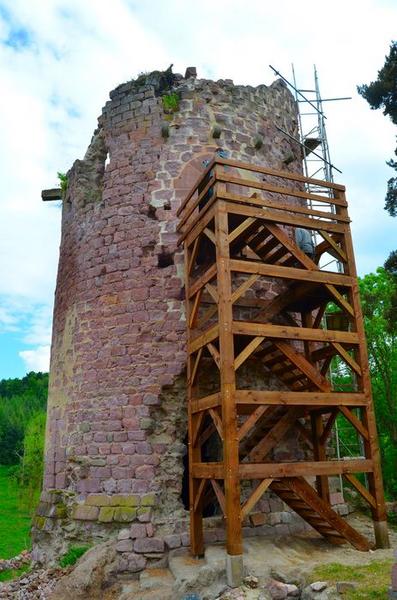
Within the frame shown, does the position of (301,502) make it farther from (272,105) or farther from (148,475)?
(272,105)

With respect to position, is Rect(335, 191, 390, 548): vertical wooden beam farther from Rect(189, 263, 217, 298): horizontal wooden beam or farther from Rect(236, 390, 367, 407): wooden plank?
Rect(189, 263, 217, 298): horizontal wooden beam

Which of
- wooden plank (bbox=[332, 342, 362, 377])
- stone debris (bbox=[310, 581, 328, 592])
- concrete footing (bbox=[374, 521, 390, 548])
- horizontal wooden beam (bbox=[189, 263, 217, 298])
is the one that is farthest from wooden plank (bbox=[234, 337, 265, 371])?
concrete footing (bbox=[374, 521, 390, 548])

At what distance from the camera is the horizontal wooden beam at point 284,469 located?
646 centimetres

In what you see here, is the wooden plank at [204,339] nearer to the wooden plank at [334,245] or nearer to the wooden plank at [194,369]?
the wooden plank at [194,369]

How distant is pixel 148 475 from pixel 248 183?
16.1 feet

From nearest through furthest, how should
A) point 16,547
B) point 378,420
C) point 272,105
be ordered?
point 272,105, point 16,547, point 378,420

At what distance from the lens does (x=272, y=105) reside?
453 inches

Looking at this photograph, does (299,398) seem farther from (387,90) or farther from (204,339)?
(387,90)

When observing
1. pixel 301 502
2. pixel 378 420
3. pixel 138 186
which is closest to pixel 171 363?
pixel 301 502

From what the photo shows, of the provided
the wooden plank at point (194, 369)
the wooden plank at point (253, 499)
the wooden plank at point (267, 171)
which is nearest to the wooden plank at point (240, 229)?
the wooden plank at point (267, 171)

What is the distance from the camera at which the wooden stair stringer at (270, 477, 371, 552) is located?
7035 mm

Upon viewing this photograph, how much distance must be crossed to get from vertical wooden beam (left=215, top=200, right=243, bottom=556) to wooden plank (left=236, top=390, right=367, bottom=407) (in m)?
0.21

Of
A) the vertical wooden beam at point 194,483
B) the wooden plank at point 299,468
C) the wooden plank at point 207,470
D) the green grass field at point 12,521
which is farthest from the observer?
the green grass field at point 12,521

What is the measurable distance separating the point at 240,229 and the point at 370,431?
11.7 feet
